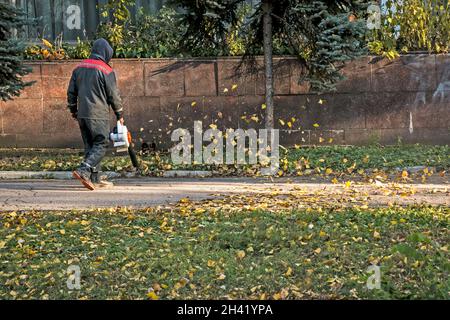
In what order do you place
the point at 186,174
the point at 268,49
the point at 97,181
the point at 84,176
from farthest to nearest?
1. the point at 268,49
2. the point at 186,174
3. the point at 97,181
4. the point at 84,176

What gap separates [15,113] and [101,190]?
5.07 m

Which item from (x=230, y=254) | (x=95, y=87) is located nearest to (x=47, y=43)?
(x=95, y=87)

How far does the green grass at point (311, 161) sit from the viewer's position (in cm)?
1330

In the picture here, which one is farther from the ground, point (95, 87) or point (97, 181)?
point (95, 87)

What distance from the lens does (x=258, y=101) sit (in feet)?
51.5

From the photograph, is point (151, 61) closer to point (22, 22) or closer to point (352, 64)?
point (22, 22)

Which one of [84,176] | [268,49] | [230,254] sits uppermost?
[268,49]

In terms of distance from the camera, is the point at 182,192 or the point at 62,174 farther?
the point at 62,174

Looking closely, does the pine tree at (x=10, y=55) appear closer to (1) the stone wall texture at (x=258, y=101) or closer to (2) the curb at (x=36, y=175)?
(1) the stone wall texture at (x=258, y=101)

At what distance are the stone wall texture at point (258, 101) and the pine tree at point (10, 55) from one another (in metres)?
1.32

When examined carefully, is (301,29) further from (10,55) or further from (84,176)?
(84,176)

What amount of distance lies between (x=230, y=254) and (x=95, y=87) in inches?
182

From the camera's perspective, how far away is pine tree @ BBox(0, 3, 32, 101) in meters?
14.0
